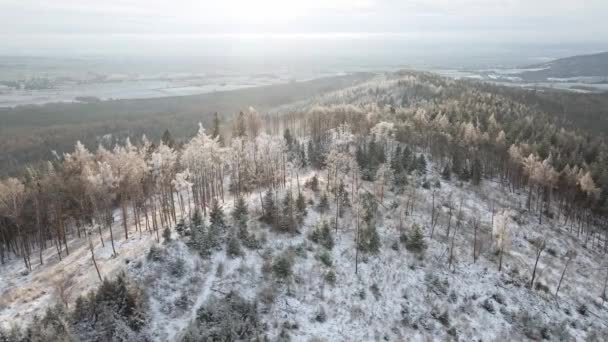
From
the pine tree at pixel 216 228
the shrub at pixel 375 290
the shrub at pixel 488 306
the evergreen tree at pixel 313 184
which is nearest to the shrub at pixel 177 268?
the pine tree at pixel 216 228

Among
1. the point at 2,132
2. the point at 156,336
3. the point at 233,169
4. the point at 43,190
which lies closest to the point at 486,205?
the point at 233,169

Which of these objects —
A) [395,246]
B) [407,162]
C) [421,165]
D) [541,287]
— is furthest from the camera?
[421,165]

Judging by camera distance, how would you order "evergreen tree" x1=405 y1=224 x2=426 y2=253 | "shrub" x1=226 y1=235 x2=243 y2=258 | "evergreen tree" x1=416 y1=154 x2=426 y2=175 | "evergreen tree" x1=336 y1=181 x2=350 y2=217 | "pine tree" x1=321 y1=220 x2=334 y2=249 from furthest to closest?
"evergreen tree" x1=416 y1=154 x2=426 y2=175, "evergreen tree" x1=336 y1=181 x2=350 y2=217, "evergreen tree" x1=405 y1=224 x2=426 y2=253, "pine tree" x1=321 y1=220 x2=334 y2=249, "shrub" x1=226 y1=235 x2=243 y2=258

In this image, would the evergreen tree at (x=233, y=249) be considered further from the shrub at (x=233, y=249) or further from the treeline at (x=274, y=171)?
the treeline at (x=274, y=171)

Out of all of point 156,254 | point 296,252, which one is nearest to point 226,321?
point 156,254

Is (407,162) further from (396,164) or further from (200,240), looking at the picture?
(200,240)

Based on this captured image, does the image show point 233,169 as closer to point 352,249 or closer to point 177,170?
point 177,170

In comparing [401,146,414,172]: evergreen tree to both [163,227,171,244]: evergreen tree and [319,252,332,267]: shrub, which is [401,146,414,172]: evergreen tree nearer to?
[319,252,332,267]: shrub

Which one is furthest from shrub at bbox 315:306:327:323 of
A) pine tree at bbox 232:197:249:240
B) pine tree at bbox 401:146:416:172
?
pine tree at bbox 401:146:416:172
